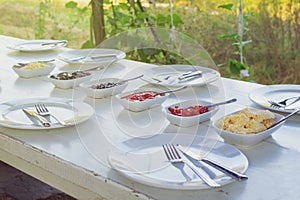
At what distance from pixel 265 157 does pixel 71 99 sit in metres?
0.60

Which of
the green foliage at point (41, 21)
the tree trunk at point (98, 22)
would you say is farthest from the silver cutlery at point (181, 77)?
the green foliage at point (41, 21)

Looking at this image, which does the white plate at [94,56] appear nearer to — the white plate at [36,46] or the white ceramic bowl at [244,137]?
the white plate at [36,46]

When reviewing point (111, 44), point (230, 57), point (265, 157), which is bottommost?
point (230, 57)

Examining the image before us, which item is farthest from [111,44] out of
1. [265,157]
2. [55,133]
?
→ [265,157]

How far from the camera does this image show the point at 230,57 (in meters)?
3.21

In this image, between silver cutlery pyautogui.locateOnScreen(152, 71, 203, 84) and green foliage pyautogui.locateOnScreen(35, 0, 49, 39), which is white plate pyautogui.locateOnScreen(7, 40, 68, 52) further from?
green foliage pyautogui.locateOnScreen(35, 0, 49, 39)

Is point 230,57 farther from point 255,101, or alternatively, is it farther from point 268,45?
point 255,101

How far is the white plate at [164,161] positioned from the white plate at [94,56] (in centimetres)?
71

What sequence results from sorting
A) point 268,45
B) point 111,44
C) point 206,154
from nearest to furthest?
point 206,154, point 111,44, point 268,45

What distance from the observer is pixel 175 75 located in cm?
158

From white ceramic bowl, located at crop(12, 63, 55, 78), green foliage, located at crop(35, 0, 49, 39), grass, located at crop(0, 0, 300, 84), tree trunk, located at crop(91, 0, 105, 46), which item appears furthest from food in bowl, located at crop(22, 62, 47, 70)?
green foliage, located at crop(35, 0, 49, 39)

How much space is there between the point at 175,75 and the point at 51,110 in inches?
16.5

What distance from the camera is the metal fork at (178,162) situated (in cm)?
90

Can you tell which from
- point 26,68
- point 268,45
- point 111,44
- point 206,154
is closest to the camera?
point 206,154
